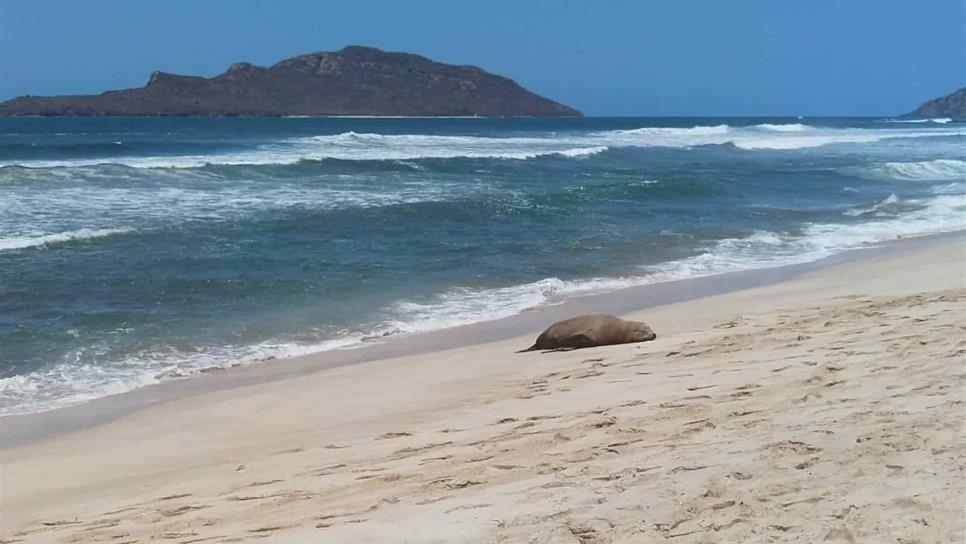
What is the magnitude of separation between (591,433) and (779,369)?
5.69 ft

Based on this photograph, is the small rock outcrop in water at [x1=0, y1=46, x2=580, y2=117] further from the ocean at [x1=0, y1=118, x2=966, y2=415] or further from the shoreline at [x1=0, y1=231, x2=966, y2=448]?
the shoreline at [x1=0, y1=231, x2=966, y2=448]

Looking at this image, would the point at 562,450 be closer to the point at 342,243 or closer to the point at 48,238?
the point at 342,243

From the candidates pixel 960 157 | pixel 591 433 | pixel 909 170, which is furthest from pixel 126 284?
pixel 960 157

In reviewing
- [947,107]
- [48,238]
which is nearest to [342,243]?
[48,238]

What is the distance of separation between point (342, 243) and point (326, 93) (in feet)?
364

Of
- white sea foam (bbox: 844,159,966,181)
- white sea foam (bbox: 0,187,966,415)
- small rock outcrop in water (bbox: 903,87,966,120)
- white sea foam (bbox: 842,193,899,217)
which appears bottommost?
white sea foam (bbox: 0,187,966,415)

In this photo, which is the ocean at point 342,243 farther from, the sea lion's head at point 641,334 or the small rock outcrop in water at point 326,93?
the small rock outcrop in water at point 326,93

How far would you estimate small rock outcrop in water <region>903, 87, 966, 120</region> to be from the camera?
492 ft

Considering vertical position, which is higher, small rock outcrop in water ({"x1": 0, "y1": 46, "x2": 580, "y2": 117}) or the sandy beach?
small rock outcrop in water ({"x1": 0, "y1": 46, "x2": 580, "y2": 117})

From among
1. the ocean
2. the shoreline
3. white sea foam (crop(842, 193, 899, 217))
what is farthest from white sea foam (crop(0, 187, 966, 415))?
white sea foam (crop(842, 193, 899, 217))

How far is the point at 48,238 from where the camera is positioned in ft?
45.2

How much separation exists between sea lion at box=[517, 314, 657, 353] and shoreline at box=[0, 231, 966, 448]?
876 millimetres

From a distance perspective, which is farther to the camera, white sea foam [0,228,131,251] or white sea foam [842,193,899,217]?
white sea foam [842,193,899,217]

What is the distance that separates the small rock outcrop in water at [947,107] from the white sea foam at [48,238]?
14928 centimetres
